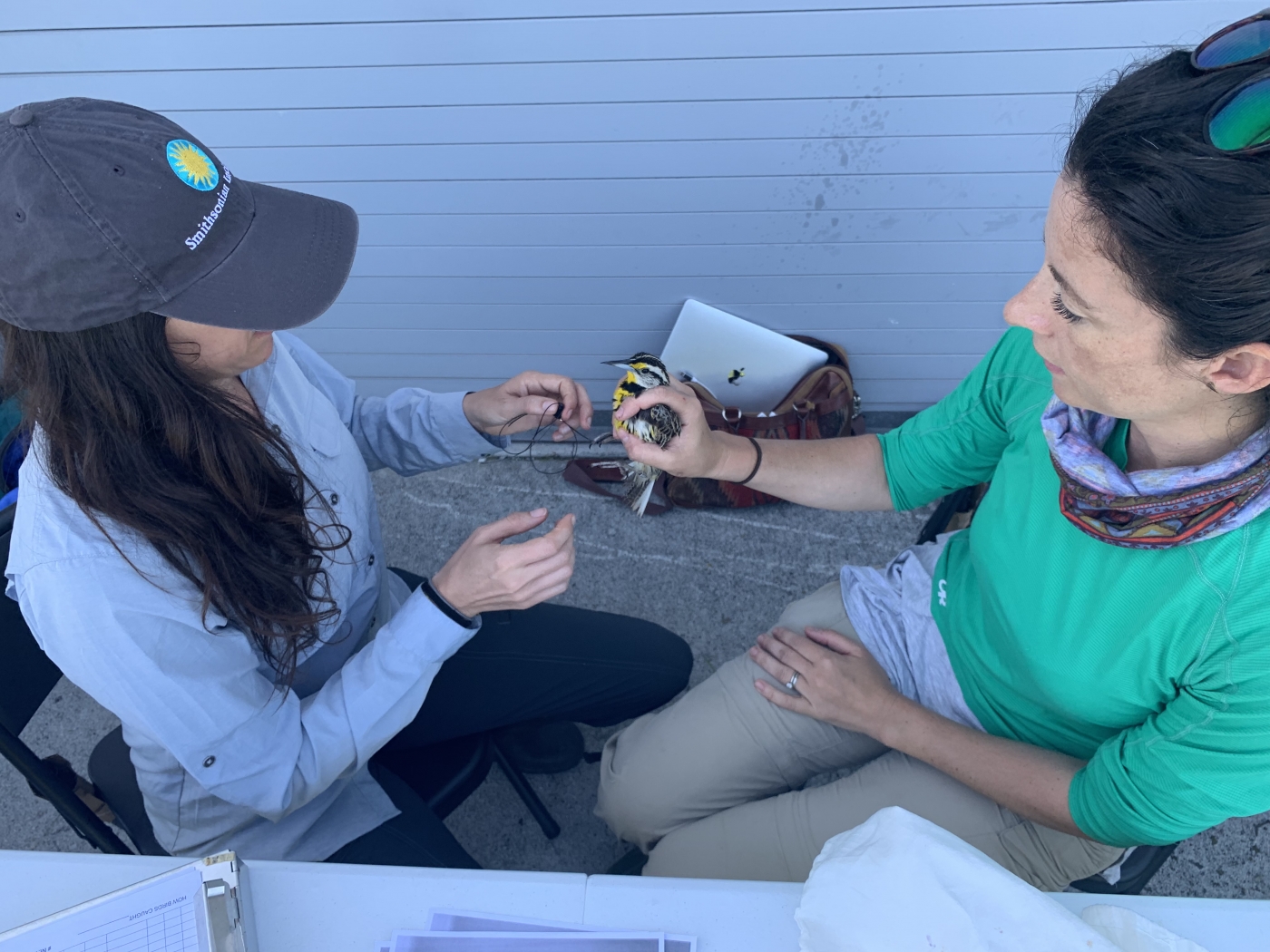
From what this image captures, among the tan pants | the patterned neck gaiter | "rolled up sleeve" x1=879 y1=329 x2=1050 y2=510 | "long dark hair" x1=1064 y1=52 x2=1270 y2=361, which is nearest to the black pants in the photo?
the tan pants

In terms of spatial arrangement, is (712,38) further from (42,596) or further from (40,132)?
(42,596)

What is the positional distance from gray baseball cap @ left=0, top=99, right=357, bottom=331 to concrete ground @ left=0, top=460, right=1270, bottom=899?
1.61 meters

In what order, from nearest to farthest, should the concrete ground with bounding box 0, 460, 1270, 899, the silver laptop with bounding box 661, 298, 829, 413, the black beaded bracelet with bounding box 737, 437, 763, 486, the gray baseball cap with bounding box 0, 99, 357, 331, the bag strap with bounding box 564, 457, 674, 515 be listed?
the gray baseball cap with bounding box 0, 99, 357, 331 < the black beaded bracelet with bounding box 737, 437, 763, 486 < the concrete ground with bounding box 0, 460, 1270, 899 < the silver laptop with bounding box 661, 298, 829, 413 < the bag strap with bounding box 564, 457, 674, 515

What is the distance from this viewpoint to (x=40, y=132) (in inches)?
34.2

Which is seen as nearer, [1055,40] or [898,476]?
[898,476]

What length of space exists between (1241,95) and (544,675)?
1491 millimetres

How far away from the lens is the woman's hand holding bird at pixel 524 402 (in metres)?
1.68

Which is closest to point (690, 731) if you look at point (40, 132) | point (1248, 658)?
point (1248, 658)

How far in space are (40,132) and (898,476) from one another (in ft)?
4.92

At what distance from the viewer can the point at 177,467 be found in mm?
1081

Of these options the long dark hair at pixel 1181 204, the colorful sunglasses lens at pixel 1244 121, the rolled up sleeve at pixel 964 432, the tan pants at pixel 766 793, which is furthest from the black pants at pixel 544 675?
the colorful sunglasses lens at pixel 1244 121

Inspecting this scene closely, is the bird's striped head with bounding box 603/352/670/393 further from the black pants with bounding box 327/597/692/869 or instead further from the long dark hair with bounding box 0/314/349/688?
the long dark hair with bounding box 0/314/349/688

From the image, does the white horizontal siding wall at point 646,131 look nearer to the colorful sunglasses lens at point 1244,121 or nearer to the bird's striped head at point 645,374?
the bird's striped head at point 645,374

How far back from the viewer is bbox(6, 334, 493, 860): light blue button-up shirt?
1.04 m
